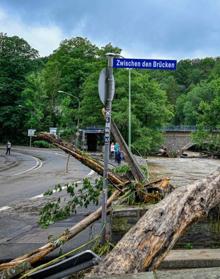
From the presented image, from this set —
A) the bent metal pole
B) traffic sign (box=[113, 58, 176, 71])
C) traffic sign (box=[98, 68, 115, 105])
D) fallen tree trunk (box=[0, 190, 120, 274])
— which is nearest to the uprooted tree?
fallen tree trunk (box=[0, 190, 120, 274])

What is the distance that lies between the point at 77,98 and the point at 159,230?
6153 cm

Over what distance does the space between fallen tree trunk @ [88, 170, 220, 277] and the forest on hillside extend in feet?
126

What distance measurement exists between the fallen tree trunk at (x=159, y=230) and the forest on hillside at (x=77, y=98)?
38453mm

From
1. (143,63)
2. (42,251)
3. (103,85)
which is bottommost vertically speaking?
(42,251)

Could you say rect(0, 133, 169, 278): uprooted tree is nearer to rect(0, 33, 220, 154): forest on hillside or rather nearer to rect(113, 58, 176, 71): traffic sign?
rect(113, 58, 176, 71): traffic sign

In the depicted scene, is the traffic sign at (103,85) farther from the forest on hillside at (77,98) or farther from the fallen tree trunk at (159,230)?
the forest on hillside at (77,98)

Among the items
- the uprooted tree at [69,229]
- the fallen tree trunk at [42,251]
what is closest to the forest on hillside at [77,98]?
the uprooted tree at [69,229]

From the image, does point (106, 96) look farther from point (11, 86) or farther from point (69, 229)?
point (11, 86)

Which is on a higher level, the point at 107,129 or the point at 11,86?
the point at 11,86

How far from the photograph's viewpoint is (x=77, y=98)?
6569 centimetres

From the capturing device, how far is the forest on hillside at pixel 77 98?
47469 millimetres

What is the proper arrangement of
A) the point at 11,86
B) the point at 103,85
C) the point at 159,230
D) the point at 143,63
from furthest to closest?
the point at 11,86
the point at 143,63
the point at 103,85
the point at 159,230

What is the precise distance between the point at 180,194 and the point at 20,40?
8393 centimetres

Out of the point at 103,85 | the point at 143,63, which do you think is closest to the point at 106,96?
the point at 103,85
